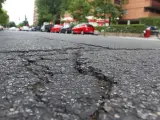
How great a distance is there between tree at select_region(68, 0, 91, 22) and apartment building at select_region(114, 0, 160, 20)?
6.96m

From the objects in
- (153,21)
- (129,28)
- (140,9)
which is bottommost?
(129,28)

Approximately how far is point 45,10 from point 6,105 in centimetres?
5837

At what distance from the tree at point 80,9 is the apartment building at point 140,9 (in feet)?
A: 22.8

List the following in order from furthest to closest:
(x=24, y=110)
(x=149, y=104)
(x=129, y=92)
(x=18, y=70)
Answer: (x=18, y=70) < (x=129, y=92) < (x=149, y=104) < (x=24, y=110)

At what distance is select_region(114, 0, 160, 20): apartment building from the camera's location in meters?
42.1

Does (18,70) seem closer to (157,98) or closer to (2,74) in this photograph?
(2,74)

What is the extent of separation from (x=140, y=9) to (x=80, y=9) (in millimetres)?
11597

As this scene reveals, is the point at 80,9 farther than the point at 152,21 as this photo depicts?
Yes

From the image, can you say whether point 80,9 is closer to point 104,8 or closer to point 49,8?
point 104,8

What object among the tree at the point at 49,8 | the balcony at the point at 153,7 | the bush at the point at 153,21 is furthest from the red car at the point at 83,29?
the tree at the point at 49,8

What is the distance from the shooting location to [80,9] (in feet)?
129

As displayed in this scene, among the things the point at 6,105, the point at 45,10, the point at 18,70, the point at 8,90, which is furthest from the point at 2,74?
the point at 45,10

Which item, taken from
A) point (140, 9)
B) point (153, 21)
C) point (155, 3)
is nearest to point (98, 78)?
point (153, 21)

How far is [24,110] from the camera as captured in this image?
1235 mm
